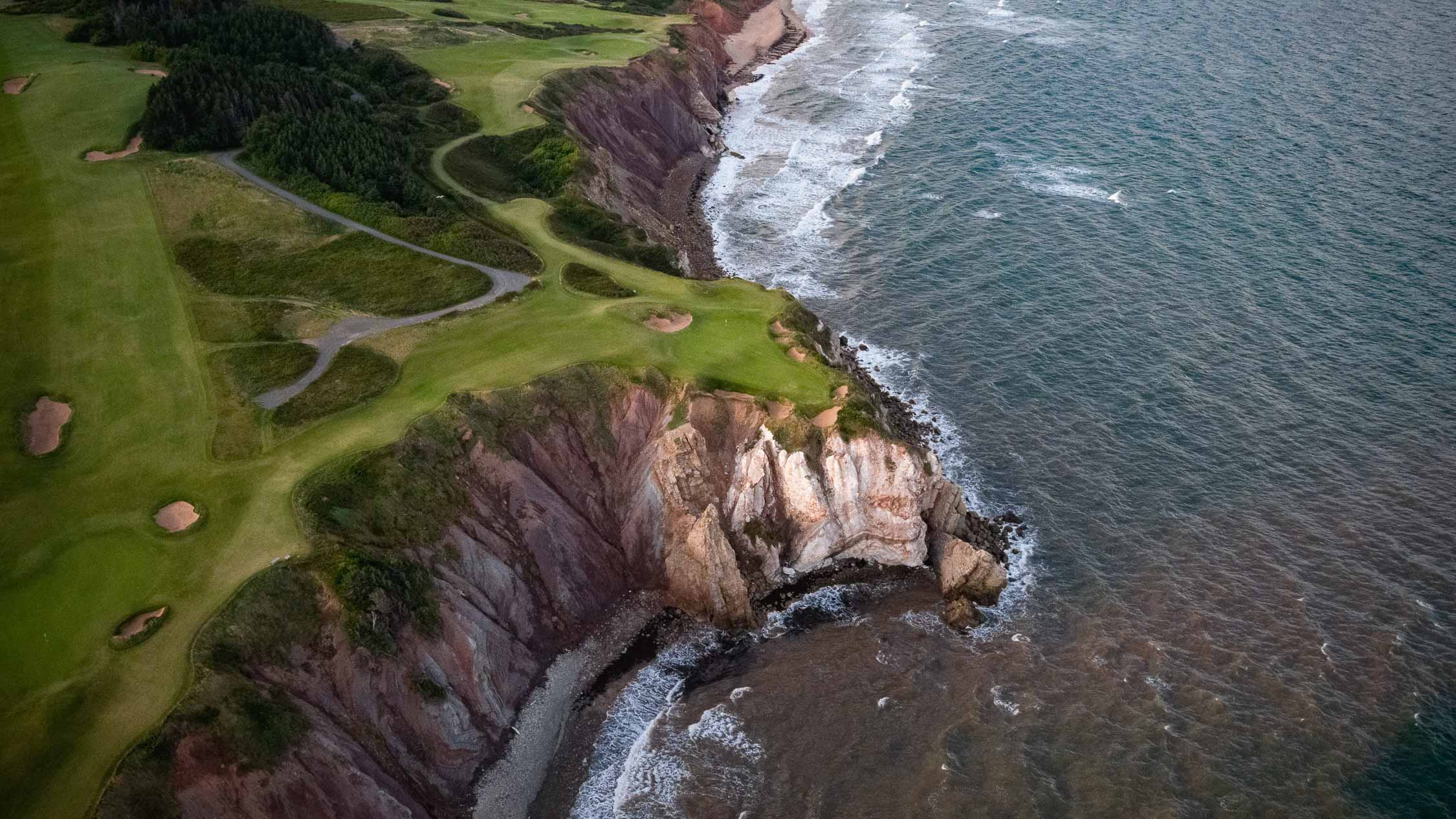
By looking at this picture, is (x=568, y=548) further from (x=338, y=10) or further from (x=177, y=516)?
(x=338, y=10)

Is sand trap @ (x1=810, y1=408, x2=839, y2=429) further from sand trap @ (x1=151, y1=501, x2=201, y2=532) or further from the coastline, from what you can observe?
sand trap @ (x1=151, y1=501, x2=201, y2=532)

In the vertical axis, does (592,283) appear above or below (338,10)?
below

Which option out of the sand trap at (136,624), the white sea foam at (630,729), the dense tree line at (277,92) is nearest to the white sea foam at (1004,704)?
the white sea foam at (630,729)

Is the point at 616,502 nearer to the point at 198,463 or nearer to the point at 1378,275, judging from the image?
the point at 198,463

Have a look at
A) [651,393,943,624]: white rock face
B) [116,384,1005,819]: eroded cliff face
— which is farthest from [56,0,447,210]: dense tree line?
[651,393,943,624]: white rock face

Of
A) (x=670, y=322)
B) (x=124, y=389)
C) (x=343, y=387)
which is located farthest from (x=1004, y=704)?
(x=124, y=389)

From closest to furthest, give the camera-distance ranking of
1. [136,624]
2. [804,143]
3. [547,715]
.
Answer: [136,624] → [547,715] → [804,143]
